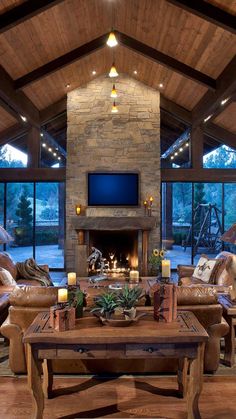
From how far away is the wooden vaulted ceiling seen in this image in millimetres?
5965

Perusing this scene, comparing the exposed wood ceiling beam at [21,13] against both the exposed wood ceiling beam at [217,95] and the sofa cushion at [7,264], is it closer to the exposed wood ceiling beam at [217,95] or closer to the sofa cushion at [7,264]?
the exposed wood ceiling beam at [217,95]

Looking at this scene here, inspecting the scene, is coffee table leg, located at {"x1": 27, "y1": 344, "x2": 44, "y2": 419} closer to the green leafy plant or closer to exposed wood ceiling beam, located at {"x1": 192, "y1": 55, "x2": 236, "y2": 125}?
the green leafy plant

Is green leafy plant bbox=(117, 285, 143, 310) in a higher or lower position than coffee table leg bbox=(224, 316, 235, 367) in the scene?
higher

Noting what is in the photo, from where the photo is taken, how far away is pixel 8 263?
21.9 feet

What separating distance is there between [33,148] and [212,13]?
601cm

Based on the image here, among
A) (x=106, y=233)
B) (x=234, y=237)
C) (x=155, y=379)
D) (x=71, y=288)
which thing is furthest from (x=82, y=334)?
(x=106, y=233)

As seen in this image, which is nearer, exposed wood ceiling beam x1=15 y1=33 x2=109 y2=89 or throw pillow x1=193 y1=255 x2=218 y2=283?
throw pillow x1=193 y1=255 x2=218 y2=283

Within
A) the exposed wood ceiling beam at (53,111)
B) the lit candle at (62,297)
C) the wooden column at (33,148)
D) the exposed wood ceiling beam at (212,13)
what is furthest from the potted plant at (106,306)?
the exposed wood ceiling beam at (53,111)

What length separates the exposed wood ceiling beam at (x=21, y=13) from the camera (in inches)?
218

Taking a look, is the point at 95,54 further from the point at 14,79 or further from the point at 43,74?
the point at 14,79

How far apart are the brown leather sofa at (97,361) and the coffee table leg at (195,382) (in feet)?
2.58

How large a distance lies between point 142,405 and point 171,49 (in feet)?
21.8

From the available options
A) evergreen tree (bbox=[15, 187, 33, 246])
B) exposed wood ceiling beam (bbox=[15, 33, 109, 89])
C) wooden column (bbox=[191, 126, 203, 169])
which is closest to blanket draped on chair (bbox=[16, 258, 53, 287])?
evergreen tree (bbox=[15, 187, 33, 246])

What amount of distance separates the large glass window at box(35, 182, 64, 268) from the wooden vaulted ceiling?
1.87m
